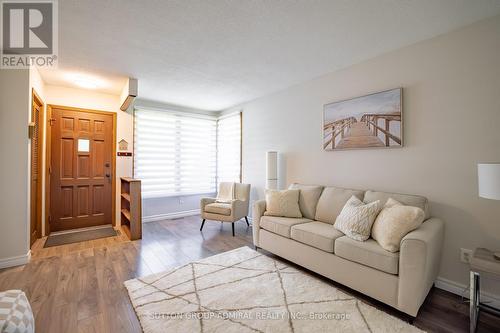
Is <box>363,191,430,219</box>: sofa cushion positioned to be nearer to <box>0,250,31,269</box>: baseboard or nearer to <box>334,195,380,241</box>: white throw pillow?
<box>334,195,380,241</box>: white throw pillow

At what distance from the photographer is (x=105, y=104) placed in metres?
4.15

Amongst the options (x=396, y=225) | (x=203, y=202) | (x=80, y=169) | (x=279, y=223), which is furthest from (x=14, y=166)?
(x=396, y=225)

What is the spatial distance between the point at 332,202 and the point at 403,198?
0.73 m

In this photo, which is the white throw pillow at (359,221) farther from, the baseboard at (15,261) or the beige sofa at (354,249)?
the baseboard at (15,261)

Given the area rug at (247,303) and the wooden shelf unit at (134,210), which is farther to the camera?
the wooden shelf unit at (134,210)

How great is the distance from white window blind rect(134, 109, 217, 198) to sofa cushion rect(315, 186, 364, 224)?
3158 mm

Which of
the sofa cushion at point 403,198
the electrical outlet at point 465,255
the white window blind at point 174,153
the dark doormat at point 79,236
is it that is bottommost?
the dark doormat at point 79,236

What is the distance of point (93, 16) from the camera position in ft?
6.51

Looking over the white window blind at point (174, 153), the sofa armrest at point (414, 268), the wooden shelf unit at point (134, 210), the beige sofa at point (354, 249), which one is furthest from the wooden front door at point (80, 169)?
the sofa armrest at point (414, 268)

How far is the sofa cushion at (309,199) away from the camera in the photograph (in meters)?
3.00

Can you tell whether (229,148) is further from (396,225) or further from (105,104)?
(396,225)

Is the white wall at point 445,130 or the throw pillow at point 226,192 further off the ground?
the white wall at point 445,130

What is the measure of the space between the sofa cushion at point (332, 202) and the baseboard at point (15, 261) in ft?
11.6

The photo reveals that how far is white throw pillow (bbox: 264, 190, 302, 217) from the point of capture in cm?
299
